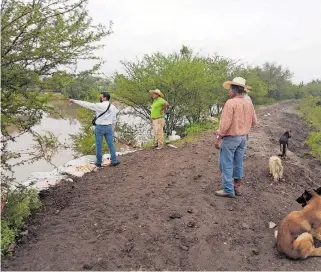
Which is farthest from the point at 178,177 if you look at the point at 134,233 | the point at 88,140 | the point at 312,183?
the point at 88,140

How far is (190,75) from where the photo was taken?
13.8m

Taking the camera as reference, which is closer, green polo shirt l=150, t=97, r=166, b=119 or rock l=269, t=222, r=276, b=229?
rock l=269, t=222, r=276, b=229

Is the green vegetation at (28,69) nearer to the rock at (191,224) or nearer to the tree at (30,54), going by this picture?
the tree at (30,54)

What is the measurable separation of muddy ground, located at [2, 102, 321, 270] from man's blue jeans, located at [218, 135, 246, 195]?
36 cm

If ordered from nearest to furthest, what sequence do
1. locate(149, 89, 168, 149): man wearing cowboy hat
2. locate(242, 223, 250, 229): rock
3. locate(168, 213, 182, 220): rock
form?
locate(242, 223, 250, 229): rock → locate(168, 213, 182, 220): rock → locate(149, 89, 168, 149): man wearing cowboy hat

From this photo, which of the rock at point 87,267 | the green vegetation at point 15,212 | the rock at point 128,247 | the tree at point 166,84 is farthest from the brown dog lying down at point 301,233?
the tree at point 166,84

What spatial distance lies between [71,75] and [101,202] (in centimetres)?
233

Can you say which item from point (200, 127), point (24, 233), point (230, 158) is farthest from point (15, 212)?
point (200, 127)

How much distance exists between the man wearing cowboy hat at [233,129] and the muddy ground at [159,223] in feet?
1.88

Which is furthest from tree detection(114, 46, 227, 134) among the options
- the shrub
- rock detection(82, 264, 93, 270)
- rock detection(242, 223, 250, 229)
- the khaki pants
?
rock detection(82, 264, 93, 270)

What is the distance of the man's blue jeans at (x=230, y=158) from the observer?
5.97m

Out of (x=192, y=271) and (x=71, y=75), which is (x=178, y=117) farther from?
(x=192, y=271)

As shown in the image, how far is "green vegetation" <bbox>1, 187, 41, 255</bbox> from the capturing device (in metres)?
4.49

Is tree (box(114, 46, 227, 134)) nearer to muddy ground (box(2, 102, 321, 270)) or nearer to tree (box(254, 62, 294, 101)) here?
muddy ground (box(2, 102, 321, 270))
